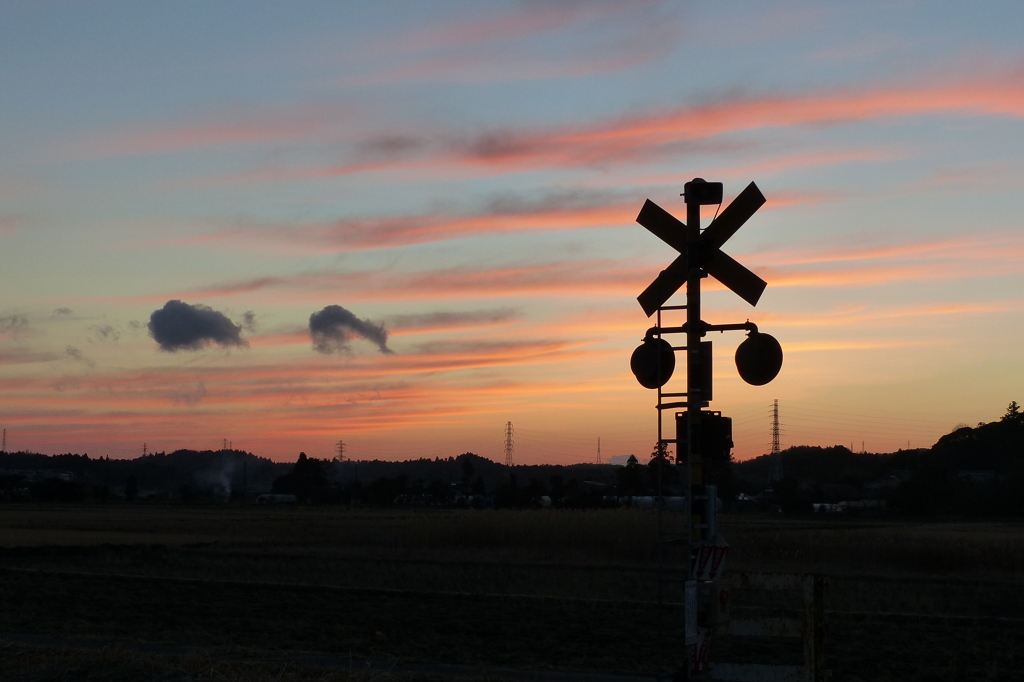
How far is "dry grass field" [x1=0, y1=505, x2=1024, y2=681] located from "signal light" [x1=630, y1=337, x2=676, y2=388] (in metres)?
2.31

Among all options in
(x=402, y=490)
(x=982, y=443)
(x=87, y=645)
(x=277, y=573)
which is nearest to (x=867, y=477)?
(x=982, y=443)

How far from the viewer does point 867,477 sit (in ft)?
486

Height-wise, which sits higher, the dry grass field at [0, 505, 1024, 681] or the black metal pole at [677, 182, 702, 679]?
the black metal pole at [677, 182, 702, 679]

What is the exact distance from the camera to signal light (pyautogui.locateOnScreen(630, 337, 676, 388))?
10.8 meters

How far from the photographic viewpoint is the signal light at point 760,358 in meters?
10.4

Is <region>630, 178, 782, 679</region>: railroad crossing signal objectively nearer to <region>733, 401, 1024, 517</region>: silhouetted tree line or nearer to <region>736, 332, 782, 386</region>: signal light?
<region>736, 332, 782, 386</region>: signal light

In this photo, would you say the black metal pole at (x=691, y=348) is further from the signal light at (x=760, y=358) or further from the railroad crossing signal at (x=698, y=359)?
the signal light at (x=760, y=358)

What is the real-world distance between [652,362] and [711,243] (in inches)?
52.8

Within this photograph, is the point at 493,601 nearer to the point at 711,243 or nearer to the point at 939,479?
the point at 711,243

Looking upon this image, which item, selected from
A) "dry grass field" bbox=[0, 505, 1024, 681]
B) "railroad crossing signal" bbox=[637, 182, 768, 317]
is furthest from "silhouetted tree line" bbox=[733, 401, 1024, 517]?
"railroad crossing signal" bbox=[637, 182, 768, 317]

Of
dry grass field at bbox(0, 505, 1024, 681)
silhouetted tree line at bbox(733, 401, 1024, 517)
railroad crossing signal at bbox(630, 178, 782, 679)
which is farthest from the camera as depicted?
silhouetted tree line at bbox(733, 401, 1024, 517)

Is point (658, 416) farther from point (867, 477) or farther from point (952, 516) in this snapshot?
point (867, 477)

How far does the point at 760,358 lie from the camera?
1045 cm

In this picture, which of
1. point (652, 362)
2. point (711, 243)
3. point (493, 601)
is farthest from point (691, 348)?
point (493, 601)
